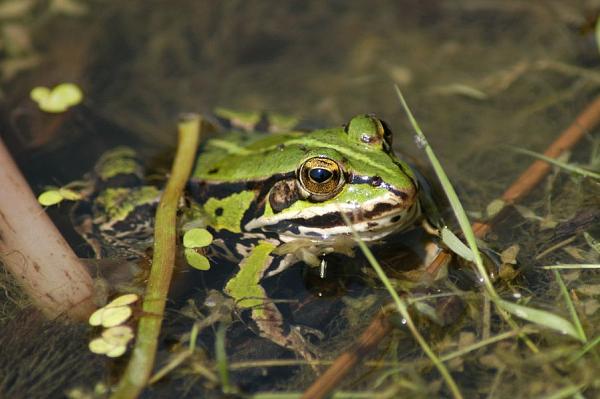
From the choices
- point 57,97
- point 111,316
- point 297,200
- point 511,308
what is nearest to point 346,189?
point 297,200

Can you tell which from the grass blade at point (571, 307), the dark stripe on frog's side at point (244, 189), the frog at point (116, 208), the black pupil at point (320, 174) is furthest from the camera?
the frog at point (116, 208)

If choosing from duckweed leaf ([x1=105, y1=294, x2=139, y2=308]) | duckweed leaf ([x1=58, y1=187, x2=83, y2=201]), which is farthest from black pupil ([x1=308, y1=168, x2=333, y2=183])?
duckweed leaf ([x1=58, y1=187, x2=83, y2=201])

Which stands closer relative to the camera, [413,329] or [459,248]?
[413,329]

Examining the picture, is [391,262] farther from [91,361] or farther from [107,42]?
[107,42]

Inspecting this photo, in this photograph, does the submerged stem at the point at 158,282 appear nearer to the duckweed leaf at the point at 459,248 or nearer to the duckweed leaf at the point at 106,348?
the duckweed leaf at the point at 106,348

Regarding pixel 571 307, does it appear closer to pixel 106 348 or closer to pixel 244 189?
pixel 244 189

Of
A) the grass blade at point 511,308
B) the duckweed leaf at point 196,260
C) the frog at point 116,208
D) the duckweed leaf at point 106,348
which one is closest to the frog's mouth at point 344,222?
the grass blade at point 511,308
